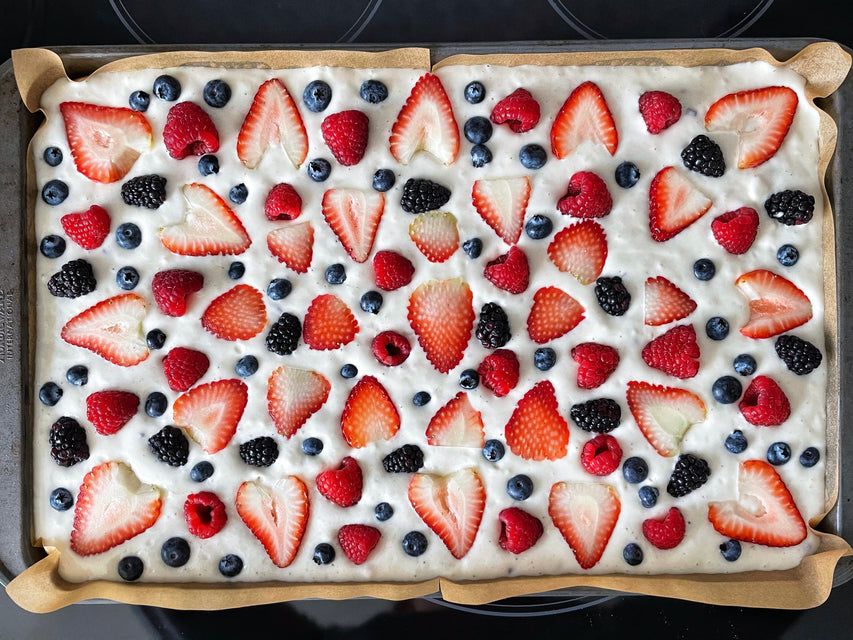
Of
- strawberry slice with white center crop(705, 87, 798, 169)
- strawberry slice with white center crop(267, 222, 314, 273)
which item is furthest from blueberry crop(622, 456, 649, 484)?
strawberry slice with white center crop(267, 222, 314, 273)

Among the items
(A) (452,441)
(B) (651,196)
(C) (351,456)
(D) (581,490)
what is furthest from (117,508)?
(B) (651,196)

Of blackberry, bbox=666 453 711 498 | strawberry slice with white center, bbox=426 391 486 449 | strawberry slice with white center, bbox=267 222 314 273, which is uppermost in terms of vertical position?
strawberry slice with white center, bbox=267 222 314 273

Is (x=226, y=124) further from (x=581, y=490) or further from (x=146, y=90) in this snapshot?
(x=581, y=490)

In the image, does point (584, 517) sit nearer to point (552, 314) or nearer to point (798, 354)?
point (552, 314)

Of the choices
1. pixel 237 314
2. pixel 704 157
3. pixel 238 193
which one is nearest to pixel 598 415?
pixel 704 157

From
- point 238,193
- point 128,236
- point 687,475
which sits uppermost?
point 238,193

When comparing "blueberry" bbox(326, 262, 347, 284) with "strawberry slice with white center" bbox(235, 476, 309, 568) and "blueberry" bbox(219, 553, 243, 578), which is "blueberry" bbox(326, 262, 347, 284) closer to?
"strawberry slice with white center" bbox(235, 476, 309, 568)

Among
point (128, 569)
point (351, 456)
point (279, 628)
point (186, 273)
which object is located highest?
point (186, 273)
